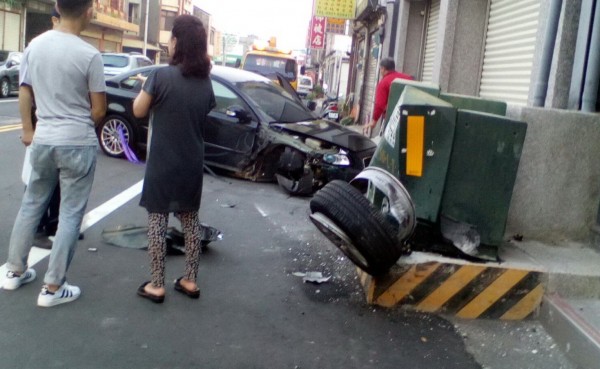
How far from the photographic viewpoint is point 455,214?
16.8 ft

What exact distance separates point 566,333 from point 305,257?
2391mm

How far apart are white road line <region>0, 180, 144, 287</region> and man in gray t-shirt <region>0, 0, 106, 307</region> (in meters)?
0.60

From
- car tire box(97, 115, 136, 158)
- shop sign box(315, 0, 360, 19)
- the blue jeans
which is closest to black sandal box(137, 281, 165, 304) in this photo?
the blue jeans

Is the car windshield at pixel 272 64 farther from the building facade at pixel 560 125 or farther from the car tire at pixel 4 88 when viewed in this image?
the building facade at pixel 560 125

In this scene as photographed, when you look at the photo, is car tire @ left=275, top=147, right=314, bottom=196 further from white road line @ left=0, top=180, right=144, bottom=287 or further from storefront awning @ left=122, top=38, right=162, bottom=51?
storefront awning @ left=122, top=38, right=162, bottom=51

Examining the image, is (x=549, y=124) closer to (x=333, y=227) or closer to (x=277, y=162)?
(x=333, y=227)

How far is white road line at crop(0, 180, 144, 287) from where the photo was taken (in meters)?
5.26

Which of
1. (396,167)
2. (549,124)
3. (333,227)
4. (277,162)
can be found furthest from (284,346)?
(277,162)

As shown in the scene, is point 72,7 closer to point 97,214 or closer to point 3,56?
point 97,214

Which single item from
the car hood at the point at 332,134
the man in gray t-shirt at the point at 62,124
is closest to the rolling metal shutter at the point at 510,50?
the car hood at the point at 332,134

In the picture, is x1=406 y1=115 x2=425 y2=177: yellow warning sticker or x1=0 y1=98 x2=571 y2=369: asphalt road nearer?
x1=0 y1=98 x2=571 y2=369: asphalt road

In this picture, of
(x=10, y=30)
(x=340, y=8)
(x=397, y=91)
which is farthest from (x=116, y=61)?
(x=397, y=91)

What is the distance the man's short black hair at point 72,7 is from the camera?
4242 millimetres

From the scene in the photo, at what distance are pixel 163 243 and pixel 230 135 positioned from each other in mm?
5075
